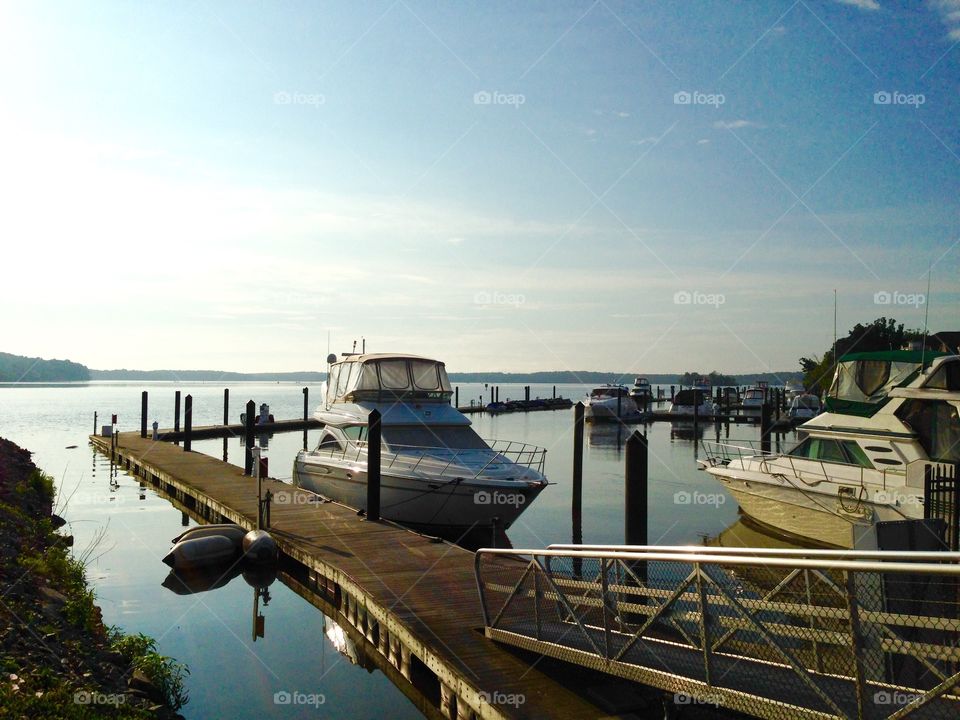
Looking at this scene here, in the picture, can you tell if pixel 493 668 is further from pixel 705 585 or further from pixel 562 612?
pixel 705 585

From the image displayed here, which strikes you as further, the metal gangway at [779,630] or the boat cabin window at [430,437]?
the boat cabin window at [430,437]

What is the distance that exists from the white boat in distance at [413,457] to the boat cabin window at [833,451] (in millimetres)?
6805

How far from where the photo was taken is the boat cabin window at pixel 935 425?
50.6 feet

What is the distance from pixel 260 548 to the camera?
47.1 ft

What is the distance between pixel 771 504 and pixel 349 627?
37.8ft

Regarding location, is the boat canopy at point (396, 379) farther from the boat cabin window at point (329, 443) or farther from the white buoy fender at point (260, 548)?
the white buoy fender at point (260, 548)

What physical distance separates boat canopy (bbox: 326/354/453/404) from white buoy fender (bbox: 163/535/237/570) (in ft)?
19.2

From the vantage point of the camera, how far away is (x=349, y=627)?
39.6 ft

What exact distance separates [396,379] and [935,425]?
1240 centimetres

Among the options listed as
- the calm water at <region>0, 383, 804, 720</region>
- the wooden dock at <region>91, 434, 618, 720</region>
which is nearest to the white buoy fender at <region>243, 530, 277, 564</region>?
the wooden dock at <region>91, 434, 618, 720</region>

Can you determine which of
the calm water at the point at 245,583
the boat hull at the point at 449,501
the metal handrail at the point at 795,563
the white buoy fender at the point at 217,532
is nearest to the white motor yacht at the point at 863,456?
the calm water at the point at 245,583

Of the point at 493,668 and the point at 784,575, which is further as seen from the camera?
the point at 493,668

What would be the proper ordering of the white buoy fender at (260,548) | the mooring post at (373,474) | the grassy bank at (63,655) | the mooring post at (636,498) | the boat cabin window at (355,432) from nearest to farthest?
1. the grassy bank at (63,655)
2. the mooring post at (636,498)
3. the white buoy fender at (260,548)
4. the mooring post at (373,474)
5. the boat cabin window at (355,432)

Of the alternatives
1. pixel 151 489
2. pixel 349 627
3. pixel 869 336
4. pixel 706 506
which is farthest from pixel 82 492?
pixel 869 336
